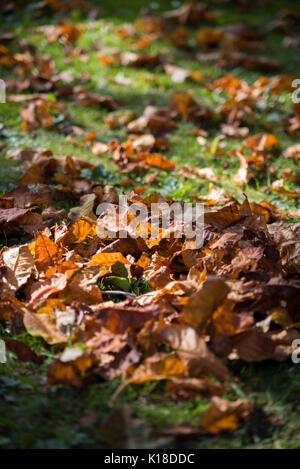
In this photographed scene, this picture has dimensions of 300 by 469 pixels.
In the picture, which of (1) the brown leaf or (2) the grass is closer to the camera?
(2) the grass

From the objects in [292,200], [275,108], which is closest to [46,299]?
[292,200]

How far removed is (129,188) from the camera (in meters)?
2.71

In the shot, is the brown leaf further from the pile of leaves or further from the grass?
the grass

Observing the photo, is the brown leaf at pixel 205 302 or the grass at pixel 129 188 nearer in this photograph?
the grass at pixel 129 188

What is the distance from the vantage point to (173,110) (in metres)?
3.65

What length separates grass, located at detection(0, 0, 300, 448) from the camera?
4.05 feet

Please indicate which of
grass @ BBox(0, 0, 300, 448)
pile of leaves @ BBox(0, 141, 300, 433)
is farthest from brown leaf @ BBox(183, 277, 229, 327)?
grass @ BBox(0, 0, 300, 448)

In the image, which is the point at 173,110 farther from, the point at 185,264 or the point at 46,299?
the point at 46,299

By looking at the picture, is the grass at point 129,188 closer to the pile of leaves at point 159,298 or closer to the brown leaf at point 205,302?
the pile of leaves at point 159,298

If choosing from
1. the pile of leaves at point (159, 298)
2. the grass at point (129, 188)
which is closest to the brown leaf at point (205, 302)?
the pile of leaves at point (159, 298)

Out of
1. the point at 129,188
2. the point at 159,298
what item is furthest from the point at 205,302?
the point at 129,188

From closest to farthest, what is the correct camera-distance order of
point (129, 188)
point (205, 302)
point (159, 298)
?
point (205, 302) → point (159, 298) → point (129, 188)

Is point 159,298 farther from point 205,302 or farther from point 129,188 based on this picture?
point 129,188

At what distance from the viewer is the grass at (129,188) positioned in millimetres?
1233
